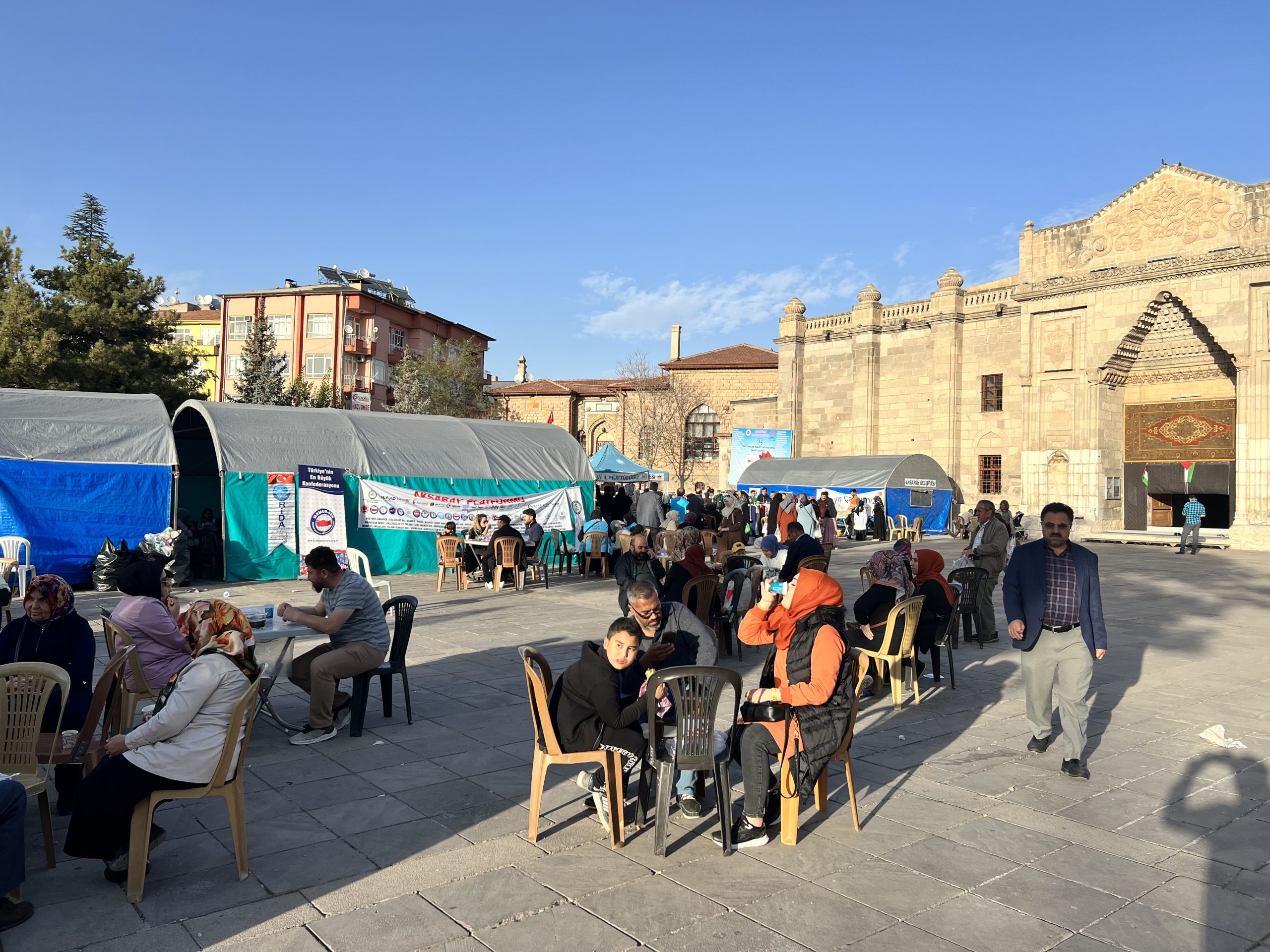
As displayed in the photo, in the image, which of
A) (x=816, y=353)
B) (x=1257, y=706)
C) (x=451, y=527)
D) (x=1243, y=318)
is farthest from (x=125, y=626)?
(x=816, y=353)

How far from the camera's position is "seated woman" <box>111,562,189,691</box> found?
559cm

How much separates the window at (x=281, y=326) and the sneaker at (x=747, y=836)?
174 feet

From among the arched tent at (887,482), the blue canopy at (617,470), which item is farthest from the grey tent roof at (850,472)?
the blue canopy at (617,470)

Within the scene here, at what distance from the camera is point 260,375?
38375 millimetres

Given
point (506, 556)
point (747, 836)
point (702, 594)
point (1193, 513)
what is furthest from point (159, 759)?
point (1193, 513)

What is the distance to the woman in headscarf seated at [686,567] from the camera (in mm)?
8875

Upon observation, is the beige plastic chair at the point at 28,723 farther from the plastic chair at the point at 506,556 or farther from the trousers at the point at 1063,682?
the plastic chair at the point at 506,556

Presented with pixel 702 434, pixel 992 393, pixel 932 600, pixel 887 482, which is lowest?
pixel 932 600

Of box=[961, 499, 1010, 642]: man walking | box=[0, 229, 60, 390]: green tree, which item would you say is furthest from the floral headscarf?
box=[0, 229, 60, 390]: green tree

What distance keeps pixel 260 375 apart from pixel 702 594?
3400cm

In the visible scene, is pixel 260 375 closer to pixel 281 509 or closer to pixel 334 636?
pixel 281 509

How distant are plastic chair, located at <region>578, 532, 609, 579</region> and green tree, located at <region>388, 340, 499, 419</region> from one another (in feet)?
80.1

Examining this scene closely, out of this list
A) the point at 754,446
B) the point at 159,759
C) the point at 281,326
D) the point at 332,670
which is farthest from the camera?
the point at 281,326

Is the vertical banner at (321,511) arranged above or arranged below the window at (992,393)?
below
